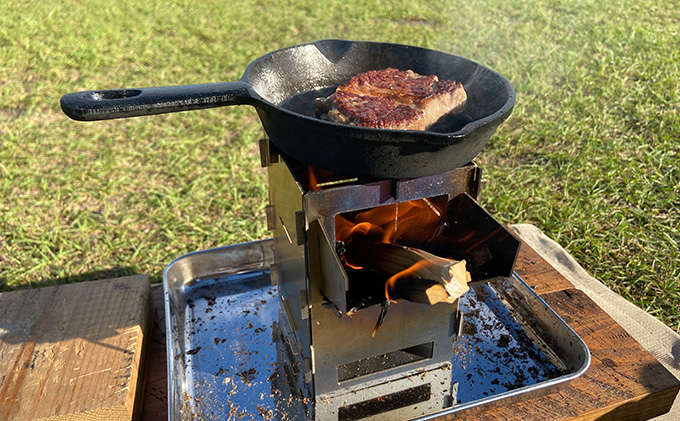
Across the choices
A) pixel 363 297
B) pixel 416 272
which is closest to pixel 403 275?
pixel 416 272

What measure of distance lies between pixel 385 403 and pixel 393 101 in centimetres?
146

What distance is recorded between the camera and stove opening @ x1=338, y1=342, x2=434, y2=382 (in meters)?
2.47

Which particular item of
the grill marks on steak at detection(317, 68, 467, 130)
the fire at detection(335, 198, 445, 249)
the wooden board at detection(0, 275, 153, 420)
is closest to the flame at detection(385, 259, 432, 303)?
the fire at detection(335, 198, 445, 249)

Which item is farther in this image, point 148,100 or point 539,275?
point 539,275

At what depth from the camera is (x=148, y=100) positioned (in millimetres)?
1854

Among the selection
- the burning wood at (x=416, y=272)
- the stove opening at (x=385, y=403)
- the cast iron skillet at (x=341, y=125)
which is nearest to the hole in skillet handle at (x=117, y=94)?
the cast iron skillet at (x=341, y=125)

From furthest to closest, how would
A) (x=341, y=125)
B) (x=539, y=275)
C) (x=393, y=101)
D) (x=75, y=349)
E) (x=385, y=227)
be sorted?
1. (x=539, y=275)
2. (x=75, y=349)
3. (x=385, y=227)
4. (x=393, y=101)
5. (x=341, y=125)

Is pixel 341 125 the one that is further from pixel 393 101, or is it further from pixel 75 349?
pixel 75 349

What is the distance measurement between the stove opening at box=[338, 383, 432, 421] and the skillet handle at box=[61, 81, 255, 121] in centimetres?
154

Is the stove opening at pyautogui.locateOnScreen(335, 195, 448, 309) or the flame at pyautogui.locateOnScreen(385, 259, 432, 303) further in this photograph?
the stove opening at pyautogui.locateOnScreen(335, 195, 448, 309)

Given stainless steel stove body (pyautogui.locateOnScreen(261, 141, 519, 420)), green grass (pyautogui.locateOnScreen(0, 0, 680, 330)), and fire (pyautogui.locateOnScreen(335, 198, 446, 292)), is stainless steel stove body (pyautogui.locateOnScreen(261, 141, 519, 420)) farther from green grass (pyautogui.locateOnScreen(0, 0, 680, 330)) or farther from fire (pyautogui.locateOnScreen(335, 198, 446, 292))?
green grass (pyautogui.locateOnScreen(0, 0, 680, 330))

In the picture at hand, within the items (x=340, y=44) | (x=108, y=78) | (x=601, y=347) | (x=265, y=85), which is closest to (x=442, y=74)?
(x=340, y=44)

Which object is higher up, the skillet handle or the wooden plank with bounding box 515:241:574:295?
the skillet handle

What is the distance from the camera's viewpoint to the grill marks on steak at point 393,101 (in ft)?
6.56
